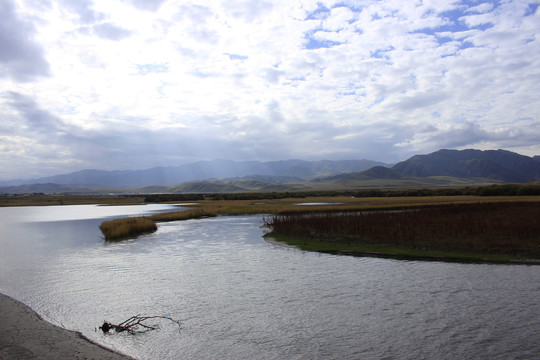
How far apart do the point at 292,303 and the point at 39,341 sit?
8.88 m

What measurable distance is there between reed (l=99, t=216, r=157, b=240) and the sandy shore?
24.9 meters

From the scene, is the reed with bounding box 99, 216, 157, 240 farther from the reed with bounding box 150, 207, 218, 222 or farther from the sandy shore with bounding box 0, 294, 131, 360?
the sandy shore with bounding box 0, 294, 131, 360

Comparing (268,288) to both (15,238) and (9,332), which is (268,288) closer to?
(9,332)

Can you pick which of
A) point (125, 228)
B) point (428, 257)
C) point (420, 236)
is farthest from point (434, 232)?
point (125, 228)

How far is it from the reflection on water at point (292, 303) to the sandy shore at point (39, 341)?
1.83ft

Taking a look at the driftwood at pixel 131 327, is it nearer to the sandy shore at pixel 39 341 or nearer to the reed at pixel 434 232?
the sandy shore at pixel 39 341

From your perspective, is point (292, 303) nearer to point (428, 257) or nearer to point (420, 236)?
point (428, 257)

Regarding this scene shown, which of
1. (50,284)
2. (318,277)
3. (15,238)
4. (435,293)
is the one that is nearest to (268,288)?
(318,277)

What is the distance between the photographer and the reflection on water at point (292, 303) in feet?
35.6

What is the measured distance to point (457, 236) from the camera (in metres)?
27.5

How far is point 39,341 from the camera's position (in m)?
11.2

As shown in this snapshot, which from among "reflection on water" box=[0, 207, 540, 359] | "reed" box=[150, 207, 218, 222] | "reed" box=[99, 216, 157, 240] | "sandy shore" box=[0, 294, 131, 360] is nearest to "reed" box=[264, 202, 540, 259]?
"reflection on water" box=[0, 207, 540, 359]

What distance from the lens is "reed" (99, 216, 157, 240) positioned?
126 ft

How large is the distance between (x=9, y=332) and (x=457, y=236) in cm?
2781
